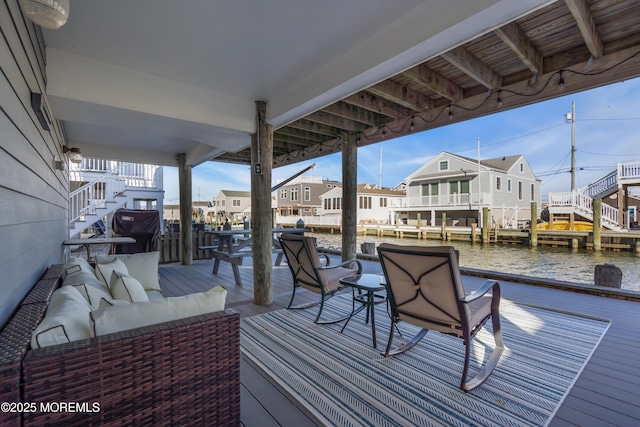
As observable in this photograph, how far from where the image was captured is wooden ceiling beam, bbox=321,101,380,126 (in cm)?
431

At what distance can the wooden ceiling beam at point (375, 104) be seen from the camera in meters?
3.95

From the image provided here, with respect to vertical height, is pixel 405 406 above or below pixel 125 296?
below

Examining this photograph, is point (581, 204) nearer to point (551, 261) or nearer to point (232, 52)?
point (551, 261)

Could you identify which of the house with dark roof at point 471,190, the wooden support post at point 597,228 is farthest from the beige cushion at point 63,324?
the house with dark roof at point 471,190

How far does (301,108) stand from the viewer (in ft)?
10.8

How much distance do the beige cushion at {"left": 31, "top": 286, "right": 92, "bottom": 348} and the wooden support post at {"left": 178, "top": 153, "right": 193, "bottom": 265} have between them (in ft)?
18.2

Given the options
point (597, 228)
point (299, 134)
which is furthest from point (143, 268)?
point (597, 228)

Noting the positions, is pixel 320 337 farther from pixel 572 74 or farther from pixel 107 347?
pixel 572 74

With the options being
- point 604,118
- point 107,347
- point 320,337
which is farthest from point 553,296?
point 604,118

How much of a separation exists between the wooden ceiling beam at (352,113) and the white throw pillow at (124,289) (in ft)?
11.0

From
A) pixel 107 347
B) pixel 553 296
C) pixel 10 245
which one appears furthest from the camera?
pixel 553 296

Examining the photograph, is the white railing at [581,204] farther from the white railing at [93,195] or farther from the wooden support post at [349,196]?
the white railing at [93,195]

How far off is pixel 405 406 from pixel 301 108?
2974 mm

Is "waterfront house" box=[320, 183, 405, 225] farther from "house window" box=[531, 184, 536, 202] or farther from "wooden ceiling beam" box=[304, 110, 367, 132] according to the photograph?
"wooden ceiling beam" box=[304, 110, 367, 132]
